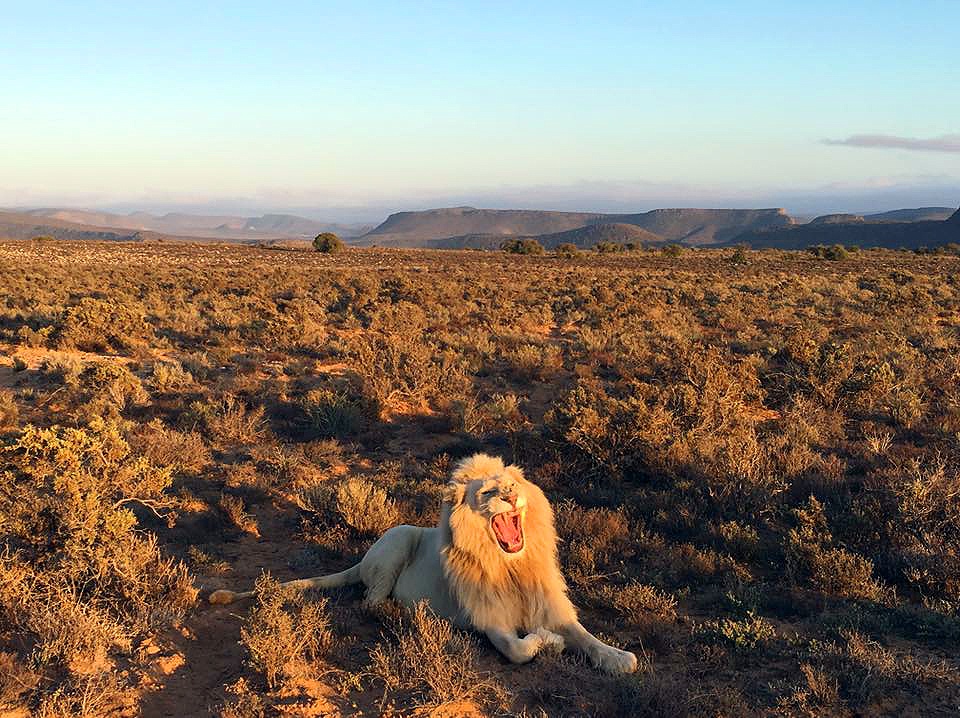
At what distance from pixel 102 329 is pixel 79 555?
10.0 metres

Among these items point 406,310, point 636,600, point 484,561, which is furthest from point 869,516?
point 406,310

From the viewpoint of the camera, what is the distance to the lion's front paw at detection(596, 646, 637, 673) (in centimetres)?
351

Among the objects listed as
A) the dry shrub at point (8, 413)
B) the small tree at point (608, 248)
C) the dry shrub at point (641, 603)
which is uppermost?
the small tree at point (608, 248)

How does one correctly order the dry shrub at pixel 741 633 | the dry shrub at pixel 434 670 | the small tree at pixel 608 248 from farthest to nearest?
the small tree at pixel 608 248, the dry shrub at pixel 741 633, the dry shrub at pixel 434 670

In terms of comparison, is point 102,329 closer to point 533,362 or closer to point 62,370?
point 62,370

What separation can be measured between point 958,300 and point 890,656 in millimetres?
20365

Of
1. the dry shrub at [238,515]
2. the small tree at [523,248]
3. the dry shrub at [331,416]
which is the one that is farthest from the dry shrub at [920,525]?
the small tree at [523,248]

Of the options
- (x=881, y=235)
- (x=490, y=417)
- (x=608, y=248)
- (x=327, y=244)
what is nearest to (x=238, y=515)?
(x=490, y=417)

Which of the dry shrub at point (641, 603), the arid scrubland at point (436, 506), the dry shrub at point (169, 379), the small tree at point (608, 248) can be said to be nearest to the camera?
the arid scrubland at point (436, 506)

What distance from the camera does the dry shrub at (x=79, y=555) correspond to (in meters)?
3.65

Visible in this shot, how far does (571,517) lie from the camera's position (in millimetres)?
5473

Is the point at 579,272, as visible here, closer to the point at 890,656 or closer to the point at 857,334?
A: the point at 857,334

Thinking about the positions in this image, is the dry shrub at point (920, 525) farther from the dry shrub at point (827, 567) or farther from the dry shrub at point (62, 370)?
the dry shrub at point (62, 370)

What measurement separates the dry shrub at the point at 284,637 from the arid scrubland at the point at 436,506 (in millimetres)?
15
